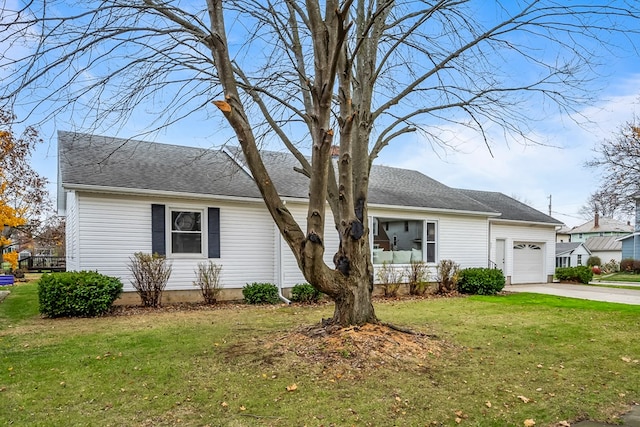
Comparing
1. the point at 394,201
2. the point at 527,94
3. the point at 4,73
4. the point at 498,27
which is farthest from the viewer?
the point at 394,201

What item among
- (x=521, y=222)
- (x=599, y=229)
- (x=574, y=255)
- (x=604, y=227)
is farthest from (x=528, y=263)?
(x=604, y=227)

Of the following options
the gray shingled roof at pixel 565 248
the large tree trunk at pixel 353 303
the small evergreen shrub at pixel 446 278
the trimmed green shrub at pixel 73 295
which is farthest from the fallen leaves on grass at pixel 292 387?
the gray shingled roof at pixel 565 248

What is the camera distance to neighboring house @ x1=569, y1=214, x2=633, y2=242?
162ft

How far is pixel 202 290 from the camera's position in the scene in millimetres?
10570

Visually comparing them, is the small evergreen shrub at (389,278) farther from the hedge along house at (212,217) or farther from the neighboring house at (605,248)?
the neighboring house at (605,248)

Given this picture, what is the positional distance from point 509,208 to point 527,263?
2556 mm

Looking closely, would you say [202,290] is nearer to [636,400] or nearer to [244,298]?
[244,298]

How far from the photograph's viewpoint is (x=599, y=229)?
165ft

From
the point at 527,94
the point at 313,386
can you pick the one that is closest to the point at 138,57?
the point at 313,386

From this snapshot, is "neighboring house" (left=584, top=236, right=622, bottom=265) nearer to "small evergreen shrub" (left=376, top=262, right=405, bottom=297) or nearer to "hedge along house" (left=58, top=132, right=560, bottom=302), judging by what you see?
"hedge along house" (left=58, top=132, right=560, bottom=302)

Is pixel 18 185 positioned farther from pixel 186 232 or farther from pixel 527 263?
pixel 527 263

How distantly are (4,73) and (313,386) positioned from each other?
15.4 feet

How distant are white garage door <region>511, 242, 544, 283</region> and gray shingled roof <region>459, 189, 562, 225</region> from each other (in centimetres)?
115

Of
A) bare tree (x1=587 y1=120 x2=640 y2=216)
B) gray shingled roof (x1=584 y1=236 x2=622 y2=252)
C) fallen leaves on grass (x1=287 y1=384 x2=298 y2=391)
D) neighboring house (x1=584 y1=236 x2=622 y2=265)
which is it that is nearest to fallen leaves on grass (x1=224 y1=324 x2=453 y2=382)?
fallen leaves on grass (x1=287 y1=384 x2=298 y2=391)
